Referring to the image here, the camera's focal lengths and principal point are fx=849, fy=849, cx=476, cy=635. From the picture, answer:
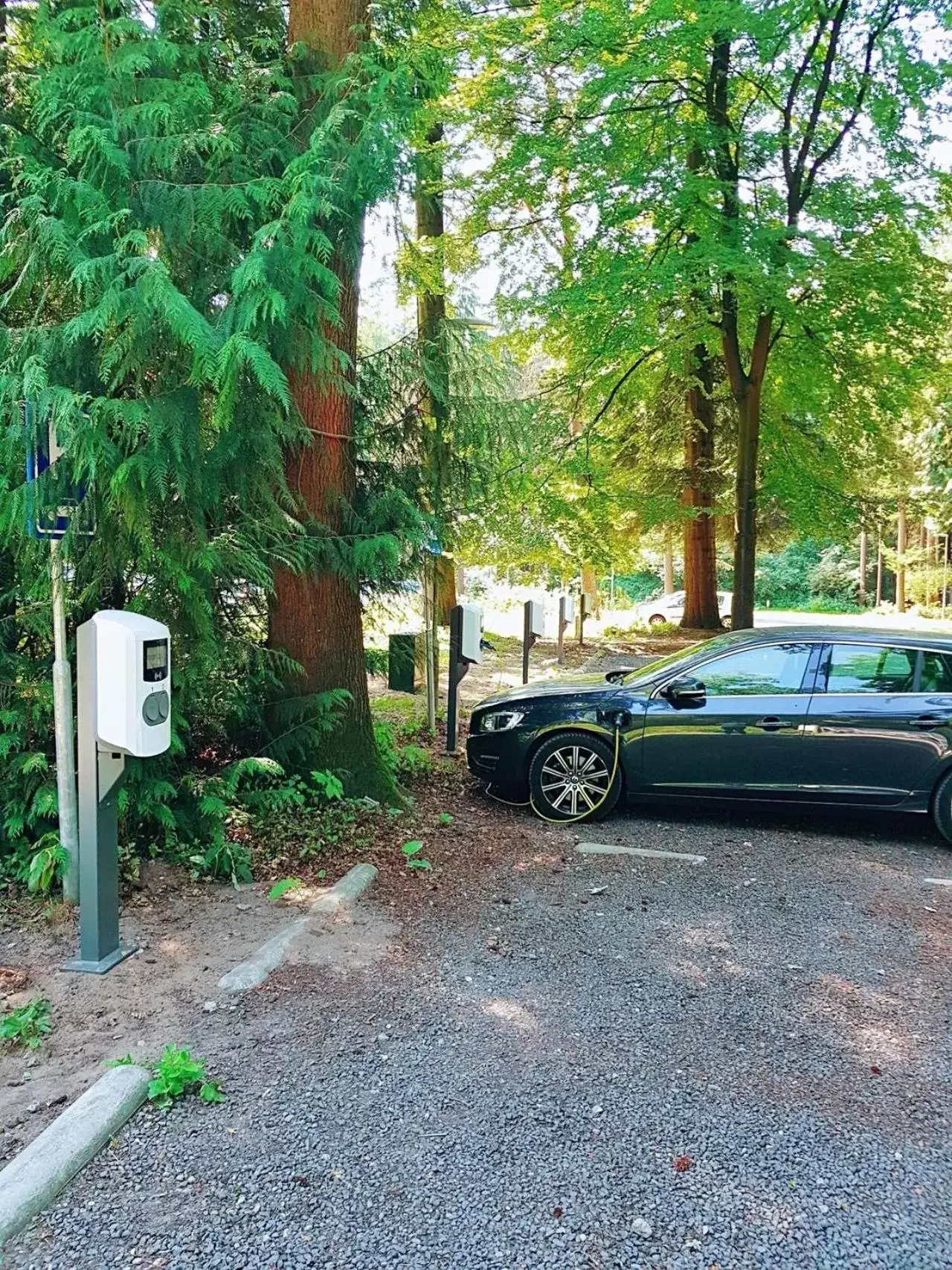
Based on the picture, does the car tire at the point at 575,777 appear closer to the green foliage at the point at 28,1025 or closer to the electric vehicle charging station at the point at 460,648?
the electric vehicle charging station at the point at 460,648

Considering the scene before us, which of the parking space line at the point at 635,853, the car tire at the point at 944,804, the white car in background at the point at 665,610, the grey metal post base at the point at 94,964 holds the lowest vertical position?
the parking space line at the point at 635,853

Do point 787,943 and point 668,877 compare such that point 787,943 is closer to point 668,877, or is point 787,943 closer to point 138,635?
point 668,877

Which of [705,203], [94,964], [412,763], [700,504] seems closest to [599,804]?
[412,763]

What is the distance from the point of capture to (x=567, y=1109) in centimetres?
269

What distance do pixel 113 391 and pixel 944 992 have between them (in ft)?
14.6

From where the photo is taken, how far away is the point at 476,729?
6.36m

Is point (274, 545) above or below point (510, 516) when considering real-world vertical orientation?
below

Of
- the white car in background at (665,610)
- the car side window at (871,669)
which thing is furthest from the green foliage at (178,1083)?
the white car in background at (665,610)

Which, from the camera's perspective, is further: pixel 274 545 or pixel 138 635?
pixel 274 545

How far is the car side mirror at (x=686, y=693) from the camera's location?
5.83 metres

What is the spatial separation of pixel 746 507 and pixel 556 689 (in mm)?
6579

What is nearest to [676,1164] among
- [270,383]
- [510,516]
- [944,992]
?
[944,992]

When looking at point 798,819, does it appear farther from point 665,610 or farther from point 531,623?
point 665,610

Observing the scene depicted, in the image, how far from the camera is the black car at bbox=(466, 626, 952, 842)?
5.53 meters
